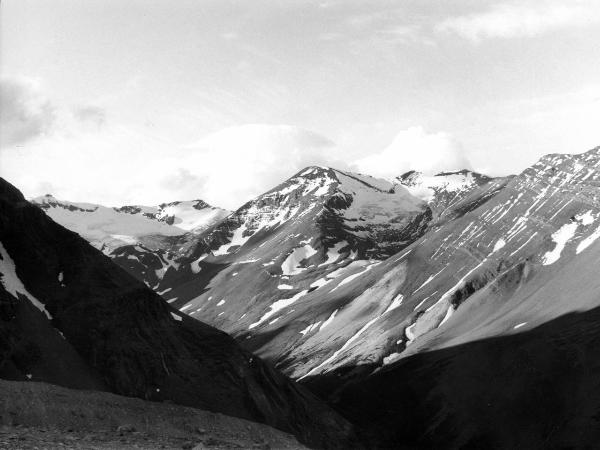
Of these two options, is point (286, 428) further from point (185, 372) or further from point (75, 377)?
point (75, 377)

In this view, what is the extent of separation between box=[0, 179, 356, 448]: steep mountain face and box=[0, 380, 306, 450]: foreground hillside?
1692cm

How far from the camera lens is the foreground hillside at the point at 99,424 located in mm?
48247

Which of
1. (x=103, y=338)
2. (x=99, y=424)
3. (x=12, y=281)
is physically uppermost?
(x=12, y=281)

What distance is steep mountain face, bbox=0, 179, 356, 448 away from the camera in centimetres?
8919

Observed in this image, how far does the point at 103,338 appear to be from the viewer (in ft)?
327

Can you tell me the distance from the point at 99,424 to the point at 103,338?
3815cm

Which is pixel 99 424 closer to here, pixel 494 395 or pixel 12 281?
pixel 12 281

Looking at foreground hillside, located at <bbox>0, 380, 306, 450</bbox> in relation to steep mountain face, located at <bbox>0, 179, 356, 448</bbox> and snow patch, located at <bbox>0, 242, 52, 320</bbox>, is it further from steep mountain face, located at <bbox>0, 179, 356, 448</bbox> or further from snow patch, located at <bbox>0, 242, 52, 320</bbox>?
snow patch, located at <bbox>0, 242, 52, 320</bbox>

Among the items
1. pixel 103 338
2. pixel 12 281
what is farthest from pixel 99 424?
pixel 12 281

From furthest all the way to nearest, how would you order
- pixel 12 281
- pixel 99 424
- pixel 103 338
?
pixel 103 338 → pixel 12 281 → pixel 99 424

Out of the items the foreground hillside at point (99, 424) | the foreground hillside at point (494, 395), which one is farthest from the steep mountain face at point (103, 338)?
the foreground hillside at point (494, 395)

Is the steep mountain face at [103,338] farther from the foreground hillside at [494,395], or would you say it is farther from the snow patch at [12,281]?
the foreground hillside at [494,395]

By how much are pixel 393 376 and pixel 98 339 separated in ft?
370

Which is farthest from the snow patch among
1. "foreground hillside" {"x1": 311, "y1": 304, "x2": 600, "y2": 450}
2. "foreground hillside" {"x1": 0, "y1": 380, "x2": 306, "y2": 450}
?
"foreground hillside" {"x1": 311, "y1": 304, "x2": 600, "y2": 450}
